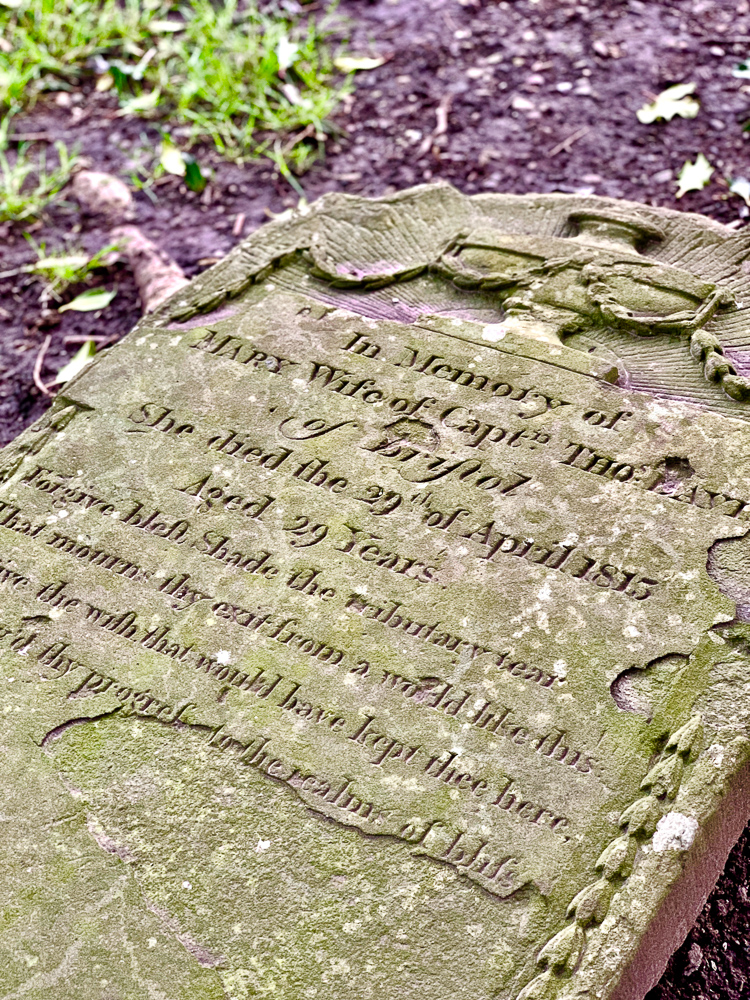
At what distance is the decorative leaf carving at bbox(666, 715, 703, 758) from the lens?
256 cm

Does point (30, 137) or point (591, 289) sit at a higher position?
point (591, 289)

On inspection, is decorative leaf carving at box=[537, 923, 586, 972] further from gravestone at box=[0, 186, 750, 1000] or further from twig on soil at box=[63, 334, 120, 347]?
twig on soil at box=[63, 334, 120, 347]

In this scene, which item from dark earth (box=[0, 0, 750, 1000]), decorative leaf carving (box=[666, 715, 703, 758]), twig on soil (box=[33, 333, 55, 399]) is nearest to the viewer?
decorative leaf carving (box=[666, 715, 703, 758])

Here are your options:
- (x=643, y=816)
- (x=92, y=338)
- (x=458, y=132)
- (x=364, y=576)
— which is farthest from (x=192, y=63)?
(x=643, y=816)

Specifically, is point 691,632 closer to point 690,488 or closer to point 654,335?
point 690,488

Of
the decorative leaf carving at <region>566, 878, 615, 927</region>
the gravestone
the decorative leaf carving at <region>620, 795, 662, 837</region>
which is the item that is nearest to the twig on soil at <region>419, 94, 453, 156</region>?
the gravestone

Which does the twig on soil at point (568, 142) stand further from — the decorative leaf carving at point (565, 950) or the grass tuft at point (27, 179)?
the decorative leaf carving at point (565, 950)

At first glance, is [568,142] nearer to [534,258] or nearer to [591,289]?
[534,258]

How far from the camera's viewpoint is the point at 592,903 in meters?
2.38

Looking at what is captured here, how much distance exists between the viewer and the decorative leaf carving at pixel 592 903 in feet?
7.77

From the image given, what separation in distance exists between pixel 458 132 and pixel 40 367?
7.69 ft

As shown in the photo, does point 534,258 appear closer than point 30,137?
Yes

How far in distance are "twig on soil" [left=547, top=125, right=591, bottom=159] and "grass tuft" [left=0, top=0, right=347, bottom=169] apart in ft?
3.73

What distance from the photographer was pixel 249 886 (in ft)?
8.26
